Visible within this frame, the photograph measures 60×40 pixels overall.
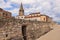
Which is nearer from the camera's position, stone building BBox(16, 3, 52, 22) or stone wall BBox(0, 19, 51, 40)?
stone wall BBox(0, 19, 51, 40)

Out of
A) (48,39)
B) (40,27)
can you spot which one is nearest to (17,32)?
(48,39)

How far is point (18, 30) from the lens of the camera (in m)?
16.0

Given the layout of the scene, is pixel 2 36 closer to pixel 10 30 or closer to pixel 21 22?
pixel 10 30

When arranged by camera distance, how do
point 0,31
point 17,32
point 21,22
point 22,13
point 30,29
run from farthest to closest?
point 22,13, point 30,29, point 21,22, point 17,32, point 0,31

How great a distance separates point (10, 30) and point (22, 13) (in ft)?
→ 151

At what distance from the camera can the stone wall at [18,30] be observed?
45.8 ft

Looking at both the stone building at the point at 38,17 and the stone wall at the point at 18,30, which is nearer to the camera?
the stone wall at the point at 18,30

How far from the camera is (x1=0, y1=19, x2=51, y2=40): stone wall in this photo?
13955 mm

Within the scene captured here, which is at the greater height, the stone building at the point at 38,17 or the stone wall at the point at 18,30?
the stone building at the point at 38,17

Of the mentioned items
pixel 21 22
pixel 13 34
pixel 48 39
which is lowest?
pixel 48 39

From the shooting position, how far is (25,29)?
17.8 m

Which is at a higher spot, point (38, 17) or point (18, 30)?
point (38, 17)

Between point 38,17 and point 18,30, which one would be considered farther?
point 38,17

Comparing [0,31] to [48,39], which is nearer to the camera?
[0,31]
